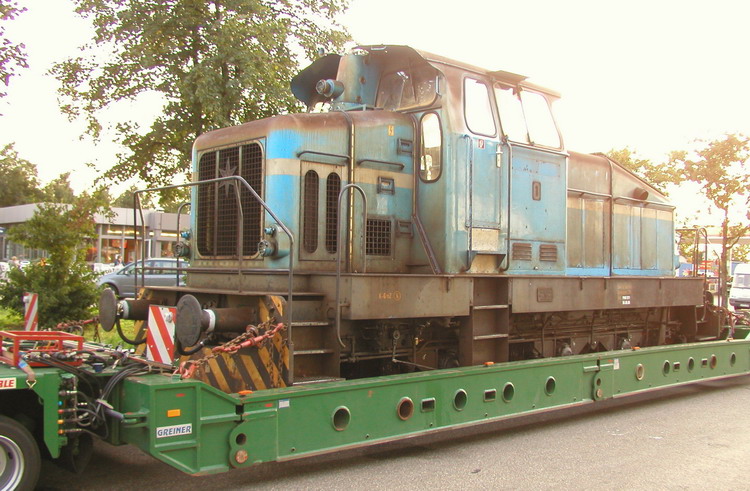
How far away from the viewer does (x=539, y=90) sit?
7895 millimetres

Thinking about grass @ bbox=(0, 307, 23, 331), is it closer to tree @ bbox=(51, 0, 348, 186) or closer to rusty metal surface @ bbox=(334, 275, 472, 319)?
tree @ bbox=(51, 0, 348, 186)

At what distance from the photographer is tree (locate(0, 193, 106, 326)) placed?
12.8m

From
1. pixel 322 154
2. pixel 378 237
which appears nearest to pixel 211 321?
pixel 322 154

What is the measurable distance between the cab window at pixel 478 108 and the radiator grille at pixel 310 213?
5.88ft

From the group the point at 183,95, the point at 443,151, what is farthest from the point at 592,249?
the point at 183,95

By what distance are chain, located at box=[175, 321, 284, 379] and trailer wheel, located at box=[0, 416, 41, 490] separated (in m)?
1.07

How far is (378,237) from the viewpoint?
6535mm

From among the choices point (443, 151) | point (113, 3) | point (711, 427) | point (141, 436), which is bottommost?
point (711, 427)

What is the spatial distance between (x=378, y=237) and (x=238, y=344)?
1951 millimetres

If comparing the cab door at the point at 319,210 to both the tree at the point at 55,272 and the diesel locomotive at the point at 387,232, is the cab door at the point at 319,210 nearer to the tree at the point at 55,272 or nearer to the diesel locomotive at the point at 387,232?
the diesel locomotive at the point at 387,232

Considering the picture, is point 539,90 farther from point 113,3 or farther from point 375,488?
point 113,3

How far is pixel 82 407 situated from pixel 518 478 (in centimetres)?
350

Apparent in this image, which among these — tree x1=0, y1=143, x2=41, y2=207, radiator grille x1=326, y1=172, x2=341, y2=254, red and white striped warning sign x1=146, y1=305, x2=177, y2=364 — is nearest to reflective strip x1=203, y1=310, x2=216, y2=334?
red and white striped warning sign x1=146, y1=305, x2=177, y2=364

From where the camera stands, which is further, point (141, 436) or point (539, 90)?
point (539, 90)
